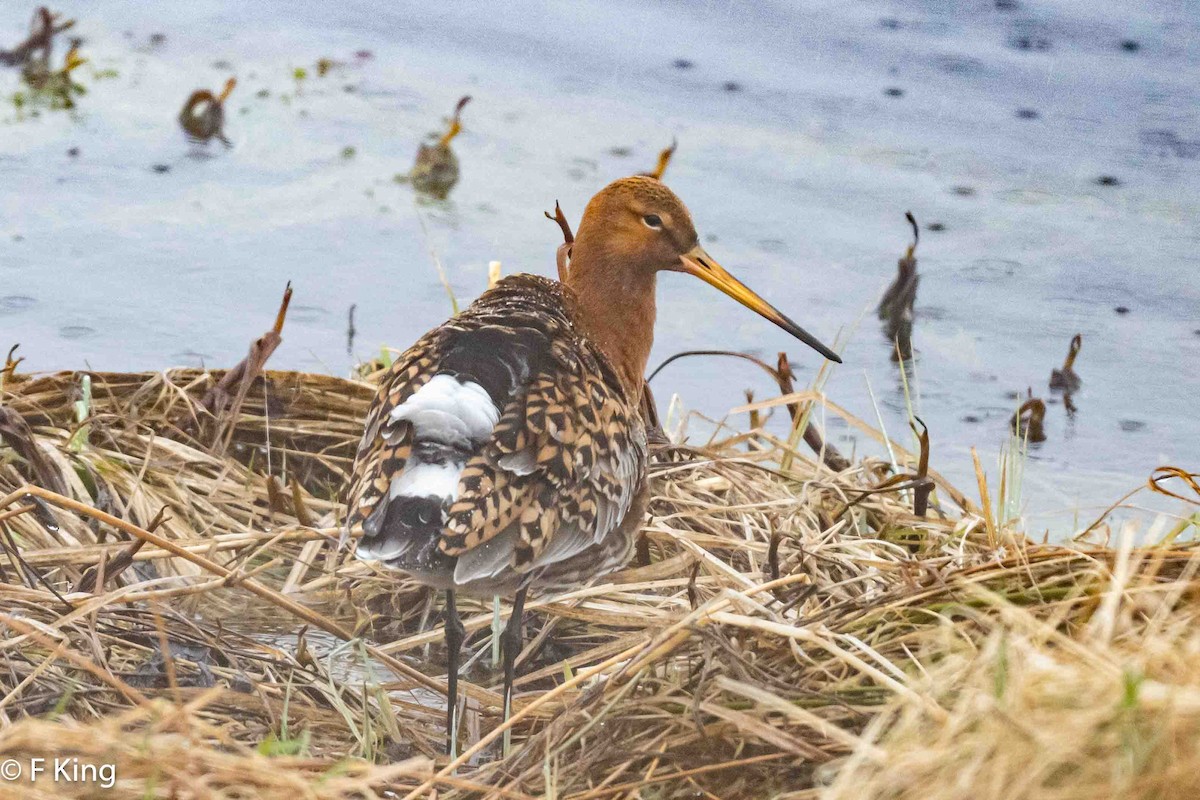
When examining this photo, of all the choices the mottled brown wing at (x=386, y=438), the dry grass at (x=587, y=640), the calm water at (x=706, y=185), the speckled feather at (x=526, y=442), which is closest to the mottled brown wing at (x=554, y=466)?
the speckled feather at (x=526, y=442)

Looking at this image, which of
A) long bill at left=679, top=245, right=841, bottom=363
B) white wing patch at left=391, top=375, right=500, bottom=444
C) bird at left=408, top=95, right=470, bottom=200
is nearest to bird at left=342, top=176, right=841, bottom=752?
white wing patch at left=391, top=375, right=500, bottom=444

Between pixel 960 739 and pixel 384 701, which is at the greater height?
pixel 960 739

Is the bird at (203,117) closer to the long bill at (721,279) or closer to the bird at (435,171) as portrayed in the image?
the bird at (435,171)

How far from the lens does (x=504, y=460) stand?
292 centimetres

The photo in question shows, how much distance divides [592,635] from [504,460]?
728 mm

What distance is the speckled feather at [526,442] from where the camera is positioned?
9.48 ft

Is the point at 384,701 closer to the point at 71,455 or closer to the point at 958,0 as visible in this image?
the point at 71,455

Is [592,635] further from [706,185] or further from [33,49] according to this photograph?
[33,49]

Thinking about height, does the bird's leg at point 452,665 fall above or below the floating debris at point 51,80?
below

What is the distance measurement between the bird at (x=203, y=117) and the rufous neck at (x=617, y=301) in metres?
3.49

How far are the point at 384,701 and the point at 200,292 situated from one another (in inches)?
121

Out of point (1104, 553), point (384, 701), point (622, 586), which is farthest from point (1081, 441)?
point (384, 701)

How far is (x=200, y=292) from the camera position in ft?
18.6

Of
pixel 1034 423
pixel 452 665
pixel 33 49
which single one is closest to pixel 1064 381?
pixel 1034 423
